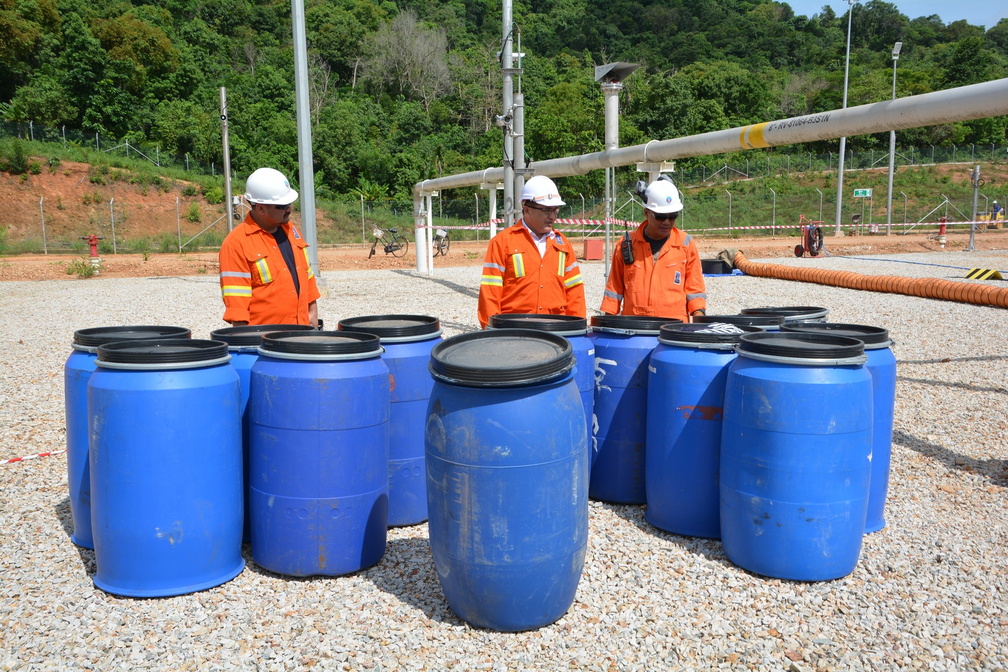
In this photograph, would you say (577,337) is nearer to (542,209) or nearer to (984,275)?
(542,209)

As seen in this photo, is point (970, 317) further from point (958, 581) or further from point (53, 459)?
point (53, 459)

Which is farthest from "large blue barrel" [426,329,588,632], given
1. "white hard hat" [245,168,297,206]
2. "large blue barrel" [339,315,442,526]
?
"white hard hat" [245,168,297,206]

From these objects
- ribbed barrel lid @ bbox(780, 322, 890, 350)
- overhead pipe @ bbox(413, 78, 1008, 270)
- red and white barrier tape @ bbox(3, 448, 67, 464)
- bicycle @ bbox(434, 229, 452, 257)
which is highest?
overhead pipe @ bbox(413, 78, 1008, 270)

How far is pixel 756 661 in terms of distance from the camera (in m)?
3.00

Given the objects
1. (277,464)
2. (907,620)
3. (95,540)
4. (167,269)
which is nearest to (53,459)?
(95,540)

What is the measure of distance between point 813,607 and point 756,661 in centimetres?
58

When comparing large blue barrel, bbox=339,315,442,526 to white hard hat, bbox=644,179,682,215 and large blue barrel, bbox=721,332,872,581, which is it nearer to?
large blue barrel, bbox=721,332,872,581

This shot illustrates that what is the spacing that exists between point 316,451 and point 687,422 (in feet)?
6.10

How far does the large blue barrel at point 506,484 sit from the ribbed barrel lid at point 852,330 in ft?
5.55

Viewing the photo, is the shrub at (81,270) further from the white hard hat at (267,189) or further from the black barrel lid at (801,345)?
the black barrel lid at (801,345)

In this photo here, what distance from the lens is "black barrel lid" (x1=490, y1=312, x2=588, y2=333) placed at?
4348mm

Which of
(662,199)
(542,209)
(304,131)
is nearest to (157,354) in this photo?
(542,209)

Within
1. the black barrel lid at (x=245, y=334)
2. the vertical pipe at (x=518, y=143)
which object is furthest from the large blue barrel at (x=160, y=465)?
the vertical pipe at (x=518, y=143)

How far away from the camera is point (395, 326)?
443 cm
